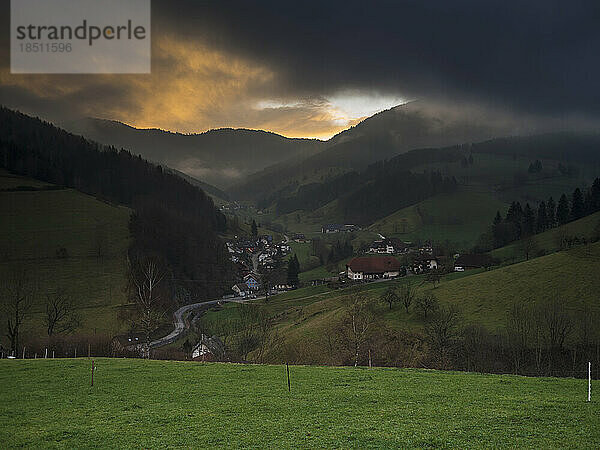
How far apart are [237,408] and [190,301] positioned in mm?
103138

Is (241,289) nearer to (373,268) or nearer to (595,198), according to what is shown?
(373,268)

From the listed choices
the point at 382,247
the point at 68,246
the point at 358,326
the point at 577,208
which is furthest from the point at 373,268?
the point at 68,246

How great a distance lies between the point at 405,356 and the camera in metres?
55.1

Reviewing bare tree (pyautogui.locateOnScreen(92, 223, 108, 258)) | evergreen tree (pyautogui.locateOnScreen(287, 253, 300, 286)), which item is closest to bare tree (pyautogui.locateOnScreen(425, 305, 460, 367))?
evergreen tree (pyautogui.locateOnScreen(287, 253, 300, 286))

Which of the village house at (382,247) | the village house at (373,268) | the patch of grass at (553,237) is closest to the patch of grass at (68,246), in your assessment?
the village house at (373,268)

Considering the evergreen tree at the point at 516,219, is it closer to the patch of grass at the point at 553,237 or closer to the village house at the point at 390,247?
the patch of grass at the point at 553,237

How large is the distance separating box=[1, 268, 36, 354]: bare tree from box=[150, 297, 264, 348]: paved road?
1960 centimetres

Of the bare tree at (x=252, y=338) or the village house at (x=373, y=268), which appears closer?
the bare tree at (x=252, y=338)

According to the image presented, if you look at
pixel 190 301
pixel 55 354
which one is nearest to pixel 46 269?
pixel 190 301

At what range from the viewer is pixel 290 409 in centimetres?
2188

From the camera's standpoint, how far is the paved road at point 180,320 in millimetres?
82250

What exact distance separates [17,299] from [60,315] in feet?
42.6

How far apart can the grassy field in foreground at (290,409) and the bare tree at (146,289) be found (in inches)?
1069

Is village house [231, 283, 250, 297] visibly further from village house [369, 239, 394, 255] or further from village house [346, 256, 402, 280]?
village house [369, 239, 394, 255]
